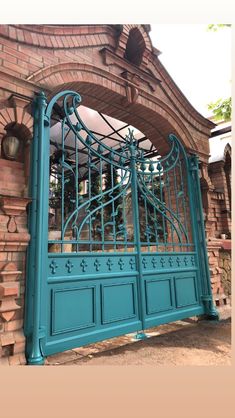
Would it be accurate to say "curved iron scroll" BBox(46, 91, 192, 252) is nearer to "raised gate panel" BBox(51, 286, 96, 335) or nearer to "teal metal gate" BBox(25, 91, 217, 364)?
"teal metal gate" BBox(25, 91, 217, 364)

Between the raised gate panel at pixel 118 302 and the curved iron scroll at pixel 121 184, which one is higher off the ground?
the curved iron scroll at pixel 121 184

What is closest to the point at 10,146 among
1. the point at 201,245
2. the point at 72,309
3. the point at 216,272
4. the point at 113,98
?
the point at 72,309

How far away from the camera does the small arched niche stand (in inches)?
151

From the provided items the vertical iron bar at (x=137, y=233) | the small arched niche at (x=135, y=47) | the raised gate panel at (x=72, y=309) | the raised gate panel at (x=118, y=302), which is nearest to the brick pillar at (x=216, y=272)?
the vertical iron bar at (x=137, y=233)

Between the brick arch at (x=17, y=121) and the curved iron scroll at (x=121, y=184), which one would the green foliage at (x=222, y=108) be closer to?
the curved iron scroll at (x=121, y=184)

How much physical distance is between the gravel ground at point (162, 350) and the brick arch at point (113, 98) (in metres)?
2.67

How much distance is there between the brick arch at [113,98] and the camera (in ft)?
9.60

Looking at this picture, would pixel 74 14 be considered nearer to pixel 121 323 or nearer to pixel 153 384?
pixel 121 323

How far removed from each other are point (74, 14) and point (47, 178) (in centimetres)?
160

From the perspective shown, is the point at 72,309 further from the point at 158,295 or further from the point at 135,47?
the point at 135,47

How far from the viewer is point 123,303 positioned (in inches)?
117

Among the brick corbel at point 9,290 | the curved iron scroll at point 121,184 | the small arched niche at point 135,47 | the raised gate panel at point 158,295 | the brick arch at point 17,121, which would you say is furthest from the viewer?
the small arched niche at point 135,47

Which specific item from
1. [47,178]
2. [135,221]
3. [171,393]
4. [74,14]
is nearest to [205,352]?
[171,393]

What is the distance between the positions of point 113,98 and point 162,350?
308cm
